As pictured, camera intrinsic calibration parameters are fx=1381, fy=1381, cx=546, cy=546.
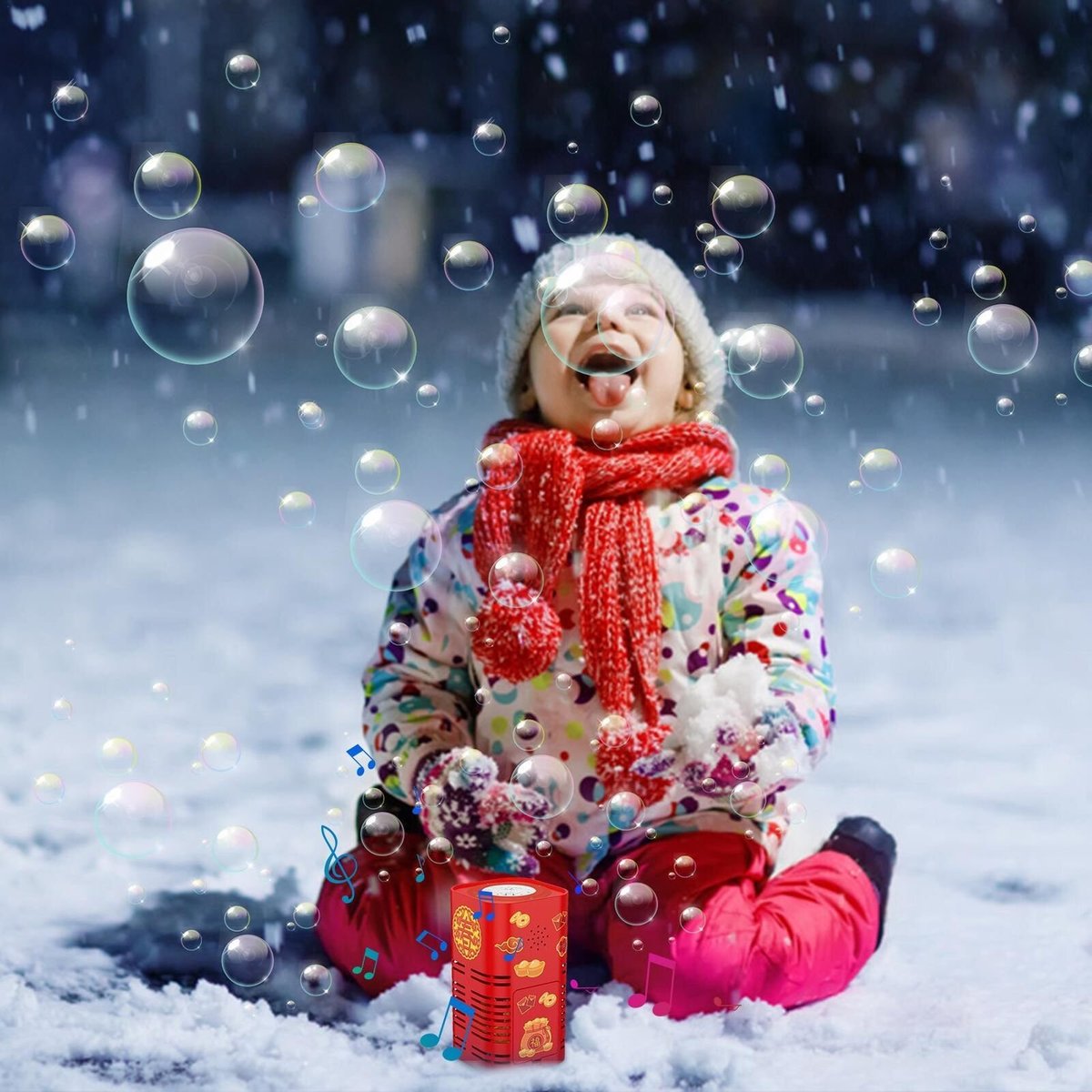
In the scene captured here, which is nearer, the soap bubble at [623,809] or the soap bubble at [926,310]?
the soap bubble at [623,809]

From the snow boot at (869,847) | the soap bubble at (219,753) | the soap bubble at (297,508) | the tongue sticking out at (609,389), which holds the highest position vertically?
the tongue sticking out at (609,389)

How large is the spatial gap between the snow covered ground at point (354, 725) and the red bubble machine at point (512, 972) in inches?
0.8

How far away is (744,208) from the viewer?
1248 millimetres

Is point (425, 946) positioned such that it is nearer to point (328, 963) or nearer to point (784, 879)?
point (328, 963)

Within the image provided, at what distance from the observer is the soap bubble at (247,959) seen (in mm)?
1013

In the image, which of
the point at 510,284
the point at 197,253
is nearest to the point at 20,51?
the point at 510,284

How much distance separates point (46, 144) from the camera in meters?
3.61

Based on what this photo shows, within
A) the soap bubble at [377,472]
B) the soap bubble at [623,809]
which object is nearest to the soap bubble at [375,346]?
the soap bubble at [377,472]

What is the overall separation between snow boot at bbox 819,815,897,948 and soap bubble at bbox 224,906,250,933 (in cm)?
50

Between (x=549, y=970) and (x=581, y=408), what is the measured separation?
1.52 ft

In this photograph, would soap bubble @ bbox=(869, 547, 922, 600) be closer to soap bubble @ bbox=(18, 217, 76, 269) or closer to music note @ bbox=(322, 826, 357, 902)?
music note @ bbox=(322, 826, 357, 902)

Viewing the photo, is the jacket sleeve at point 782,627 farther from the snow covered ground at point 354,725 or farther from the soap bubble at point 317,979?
the soap bubble at point 317,979

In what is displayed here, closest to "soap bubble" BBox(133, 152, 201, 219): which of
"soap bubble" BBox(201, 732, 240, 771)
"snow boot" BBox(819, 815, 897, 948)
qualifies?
"soap bubble" BBox(201, 732, 240, 771)

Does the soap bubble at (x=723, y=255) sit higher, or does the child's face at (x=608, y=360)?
the soap bubble at (x=723, y=255)
